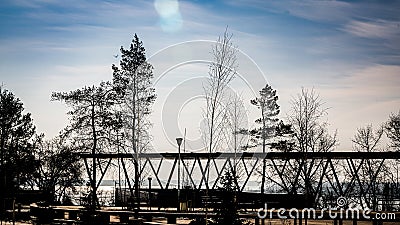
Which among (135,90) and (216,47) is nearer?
(216,47)

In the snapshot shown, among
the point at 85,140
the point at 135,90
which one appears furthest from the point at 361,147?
the point at 85,140

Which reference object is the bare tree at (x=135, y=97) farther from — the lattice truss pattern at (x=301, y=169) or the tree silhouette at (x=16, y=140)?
the tree silhouette at (x=16, y=140)

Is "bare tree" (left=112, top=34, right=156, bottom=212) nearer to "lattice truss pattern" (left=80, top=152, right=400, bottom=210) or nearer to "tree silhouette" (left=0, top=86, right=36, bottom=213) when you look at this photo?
"lattice truss pattern" (left=80, top=152, right=400, bottom=210)

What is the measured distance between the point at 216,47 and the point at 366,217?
793cm

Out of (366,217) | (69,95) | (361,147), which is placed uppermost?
(69,95)

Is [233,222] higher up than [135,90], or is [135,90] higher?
[135,90]

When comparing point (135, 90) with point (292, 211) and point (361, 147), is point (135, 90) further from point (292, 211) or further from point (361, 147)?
point (292, 211)

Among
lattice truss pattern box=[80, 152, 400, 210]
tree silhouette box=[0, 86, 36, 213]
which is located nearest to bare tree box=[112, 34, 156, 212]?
lattice truss pattern box=[80, 152, 400, 210]

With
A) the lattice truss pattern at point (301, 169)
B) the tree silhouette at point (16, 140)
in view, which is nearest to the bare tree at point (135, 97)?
the lattice truss pattern at point (301, 169)

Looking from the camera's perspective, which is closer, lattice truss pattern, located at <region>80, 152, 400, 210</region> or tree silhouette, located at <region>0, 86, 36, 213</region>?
lattice truss pattern, located at <region>80, 152, 400, 210</region>

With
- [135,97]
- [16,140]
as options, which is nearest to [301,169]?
[135,97]

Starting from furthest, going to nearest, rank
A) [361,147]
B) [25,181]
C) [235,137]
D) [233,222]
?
[25,181], [361,147], [235,137], [233,222]

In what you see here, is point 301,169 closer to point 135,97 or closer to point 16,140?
point 135,97

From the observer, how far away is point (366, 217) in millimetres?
18828
